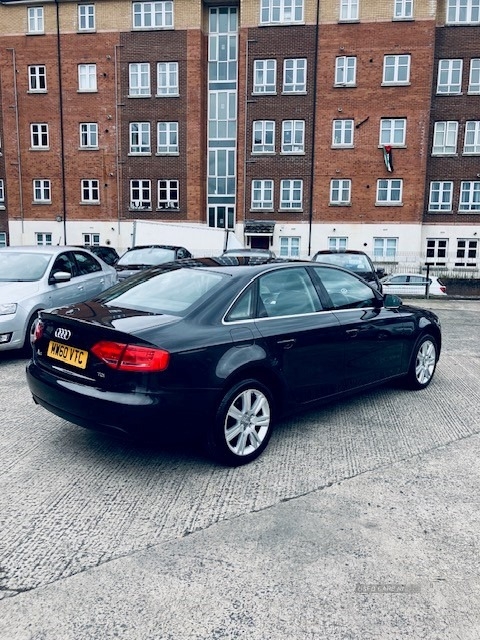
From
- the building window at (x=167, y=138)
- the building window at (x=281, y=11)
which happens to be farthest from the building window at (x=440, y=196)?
the building window at (x=167, y=138)

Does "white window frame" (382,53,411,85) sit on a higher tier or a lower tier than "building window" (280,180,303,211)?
higher

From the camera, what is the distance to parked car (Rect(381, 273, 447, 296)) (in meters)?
22.2

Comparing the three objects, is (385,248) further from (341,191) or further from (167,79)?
(167,79)

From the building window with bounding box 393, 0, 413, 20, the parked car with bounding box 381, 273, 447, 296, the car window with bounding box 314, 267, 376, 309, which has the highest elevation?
the building window with bounding box 393, 0, 413, 20

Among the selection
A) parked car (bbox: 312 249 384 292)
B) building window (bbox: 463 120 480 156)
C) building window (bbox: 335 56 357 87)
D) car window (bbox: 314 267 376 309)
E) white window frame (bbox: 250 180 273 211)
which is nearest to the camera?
car window (bbox: 314 267 376 309)

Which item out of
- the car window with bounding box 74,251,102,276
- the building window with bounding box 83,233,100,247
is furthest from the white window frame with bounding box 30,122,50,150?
the car window with bounding box 74,251,102,276

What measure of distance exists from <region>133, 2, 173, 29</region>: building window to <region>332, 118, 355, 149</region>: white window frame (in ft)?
37.1

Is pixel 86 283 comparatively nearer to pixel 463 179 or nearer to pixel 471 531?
pixel 471 531

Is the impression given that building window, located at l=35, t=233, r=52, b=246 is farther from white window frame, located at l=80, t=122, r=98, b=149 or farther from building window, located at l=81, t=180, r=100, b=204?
white window frame, located at l=80, t=122, r=98, b=149

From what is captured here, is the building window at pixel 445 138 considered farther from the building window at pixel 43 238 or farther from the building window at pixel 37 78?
the building window at pixel 43 238

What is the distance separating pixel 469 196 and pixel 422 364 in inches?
1147

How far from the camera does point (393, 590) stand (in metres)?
2.59

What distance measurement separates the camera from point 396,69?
29.8 m

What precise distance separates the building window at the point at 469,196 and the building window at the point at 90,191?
22339 millimetres
